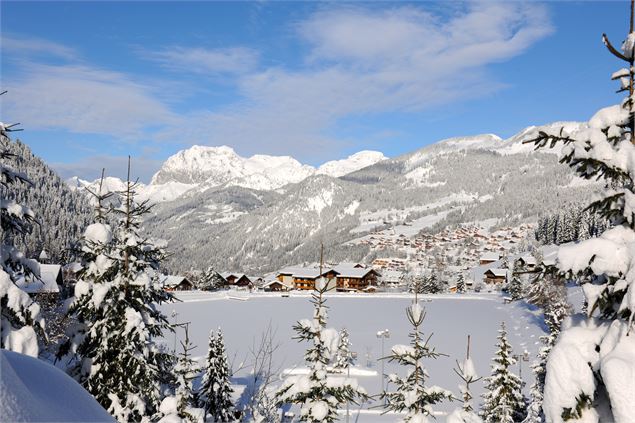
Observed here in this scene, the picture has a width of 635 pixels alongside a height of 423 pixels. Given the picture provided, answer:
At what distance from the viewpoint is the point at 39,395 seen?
235 centimetres

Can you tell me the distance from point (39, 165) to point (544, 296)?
189 metres

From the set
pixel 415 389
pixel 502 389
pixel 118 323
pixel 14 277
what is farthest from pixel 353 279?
pixel 14 277

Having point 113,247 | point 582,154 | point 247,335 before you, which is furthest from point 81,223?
point 582,154

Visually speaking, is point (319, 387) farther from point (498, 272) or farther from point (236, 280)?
point (498, 272)

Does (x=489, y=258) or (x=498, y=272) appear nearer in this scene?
(x=498, y=272)

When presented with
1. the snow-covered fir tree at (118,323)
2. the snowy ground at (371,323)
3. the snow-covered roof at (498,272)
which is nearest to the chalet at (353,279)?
the snowy ground at (371,323)

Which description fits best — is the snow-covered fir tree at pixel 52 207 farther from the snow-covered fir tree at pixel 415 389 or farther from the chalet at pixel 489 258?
the chalet at pixel 489 258

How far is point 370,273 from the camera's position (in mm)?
133625

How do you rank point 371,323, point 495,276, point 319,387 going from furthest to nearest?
1. point 495,276
2. point 371,323
3. point 319,387

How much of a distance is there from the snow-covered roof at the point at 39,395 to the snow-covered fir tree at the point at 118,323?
973 cm

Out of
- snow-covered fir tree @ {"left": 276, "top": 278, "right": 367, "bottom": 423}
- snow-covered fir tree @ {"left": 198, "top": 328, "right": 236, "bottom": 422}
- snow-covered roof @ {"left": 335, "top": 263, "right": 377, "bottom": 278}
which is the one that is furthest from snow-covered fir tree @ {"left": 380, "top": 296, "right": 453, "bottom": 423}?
snow-covered roof @ {"left": 335, "top": 263, "right": 377, "bottom": 278}

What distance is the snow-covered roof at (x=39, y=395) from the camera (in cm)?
196

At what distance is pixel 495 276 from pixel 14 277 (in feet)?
467

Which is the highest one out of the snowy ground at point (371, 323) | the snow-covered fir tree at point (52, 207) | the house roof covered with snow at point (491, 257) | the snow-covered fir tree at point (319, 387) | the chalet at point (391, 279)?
the snow-covered fir tree at point (52, 207)
